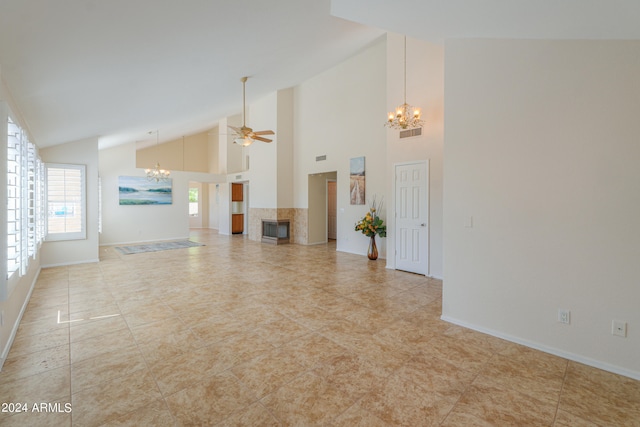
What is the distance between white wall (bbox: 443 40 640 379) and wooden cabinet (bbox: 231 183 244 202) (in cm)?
1002

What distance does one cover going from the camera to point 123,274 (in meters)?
5.56

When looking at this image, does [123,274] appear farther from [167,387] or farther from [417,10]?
[417,10]

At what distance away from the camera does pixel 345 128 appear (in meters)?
7.70

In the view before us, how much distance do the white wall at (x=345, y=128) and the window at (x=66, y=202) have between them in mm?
5464

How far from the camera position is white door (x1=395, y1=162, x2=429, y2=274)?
542 cm

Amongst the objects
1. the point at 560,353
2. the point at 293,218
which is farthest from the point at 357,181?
the point at 560,353

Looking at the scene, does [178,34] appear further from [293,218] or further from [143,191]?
[143,191]

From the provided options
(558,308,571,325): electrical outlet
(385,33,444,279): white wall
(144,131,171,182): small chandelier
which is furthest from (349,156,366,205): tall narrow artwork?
(144,131,171,182): small chandelier

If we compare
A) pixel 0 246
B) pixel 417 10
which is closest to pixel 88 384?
pixel 0 246

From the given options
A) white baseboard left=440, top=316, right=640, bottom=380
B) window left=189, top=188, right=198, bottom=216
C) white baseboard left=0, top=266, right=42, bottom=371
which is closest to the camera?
white baseboard left=440, top=316, right=640, bottom=380

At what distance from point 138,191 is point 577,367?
1096 centimetres

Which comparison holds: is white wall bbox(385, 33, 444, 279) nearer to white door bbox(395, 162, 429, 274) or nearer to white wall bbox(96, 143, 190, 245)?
white door bbox(395, 162, 429, 274)

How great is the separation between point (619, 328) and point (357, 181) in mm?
5576

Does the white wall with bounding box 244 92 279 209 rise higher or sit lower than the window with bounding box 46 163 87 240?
higher
